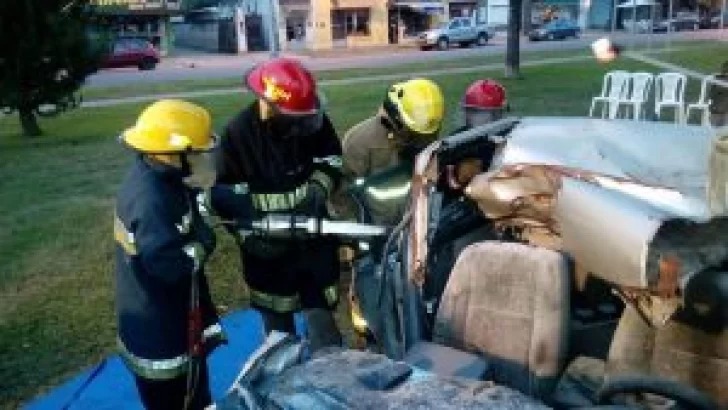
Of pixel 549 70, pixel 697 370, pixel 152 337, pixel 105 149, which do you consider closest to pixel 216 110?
pixel 105 149

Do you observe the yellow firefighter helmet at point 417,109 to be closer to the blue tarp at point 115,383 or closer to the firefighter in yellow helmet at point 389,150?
the firefighter in yellow helmet at point 389,150

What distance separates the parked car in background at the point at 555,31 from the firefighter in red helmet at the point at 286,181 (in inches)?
1304

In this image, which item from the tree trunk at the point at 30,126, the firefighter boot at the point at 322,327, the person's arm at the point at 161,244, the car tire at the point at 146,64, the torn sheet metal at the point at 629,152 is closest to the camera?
the torn sheet metal at the point at 629,152

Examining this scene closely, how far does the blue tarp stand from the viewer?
4.38m

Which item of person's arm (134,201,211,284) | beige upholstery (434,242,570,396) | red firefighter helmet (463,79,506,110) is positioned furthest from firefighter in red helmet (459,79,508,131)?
person's arm (134,201,211,284)

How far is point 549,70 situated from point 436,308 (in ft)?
58.1

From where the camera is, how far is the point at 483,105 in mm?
4879

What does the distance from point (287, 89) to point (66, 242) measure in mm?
4448

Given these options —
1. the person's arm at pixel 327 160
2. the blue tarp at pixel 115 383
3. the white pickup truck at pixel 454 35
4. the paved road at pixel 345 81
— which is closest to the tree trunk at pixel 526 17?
the white pickup truck at pixel 454 35

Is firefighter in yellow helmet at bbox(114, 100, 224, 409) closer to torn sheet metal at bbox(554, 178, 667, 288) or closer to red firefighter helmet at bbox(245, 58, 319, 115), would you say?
red firefighter helmet at bbox(245, 58, 319, 115)

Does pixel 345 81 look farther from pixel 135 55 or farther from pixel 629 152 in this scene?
pixel 629 152

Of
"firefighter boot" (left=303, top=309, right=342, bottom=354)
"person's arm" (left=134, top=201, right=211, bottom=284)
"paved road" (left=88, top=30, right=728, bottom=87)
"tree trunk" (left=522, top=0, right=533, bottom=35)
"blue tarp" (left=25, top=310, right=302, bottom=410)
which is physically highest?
"tree trunk" (left=522, top=0, right=533, bottom=35)

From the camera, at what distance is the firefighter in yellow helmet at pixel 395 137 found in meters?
3.88

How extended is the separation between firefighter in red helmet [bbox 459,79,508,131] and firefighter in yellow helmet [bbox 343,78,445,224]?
58 cm
